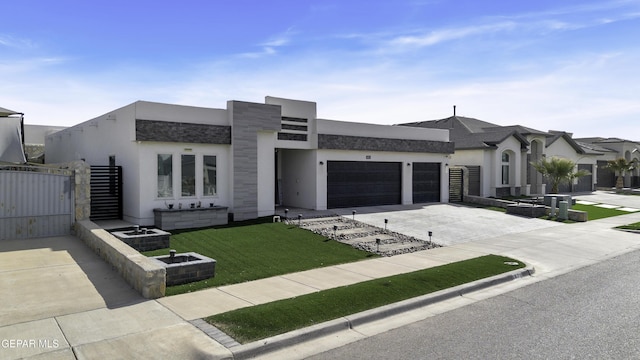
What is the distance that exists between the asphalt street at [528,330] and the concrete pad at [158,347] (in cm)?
157

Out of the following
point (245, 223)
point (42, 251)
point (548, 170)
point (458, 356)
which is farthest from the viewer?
point (548, 170)

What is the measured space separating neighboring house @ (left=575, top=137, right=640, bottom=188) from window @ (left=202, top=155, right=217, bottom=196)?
44.2 metres

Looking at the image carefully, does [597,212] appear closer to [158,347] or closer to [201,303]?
[201,303]

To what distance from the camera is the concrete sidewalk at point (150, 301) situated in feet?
21.2

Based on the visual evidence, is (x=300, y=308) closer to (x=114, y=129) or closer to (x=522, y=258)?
(x=522, y=258)

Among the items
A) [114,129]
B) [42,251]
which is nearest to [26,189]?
[42,251]

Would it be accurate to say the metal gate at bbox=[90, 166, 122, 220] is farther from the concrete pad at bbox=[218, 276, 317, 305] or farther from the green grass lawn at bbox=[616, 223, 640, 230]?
the green grass lawn at bbox=[616, 223, 640, 230]

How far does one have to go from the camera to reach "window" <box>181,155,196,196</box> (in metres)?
16.9

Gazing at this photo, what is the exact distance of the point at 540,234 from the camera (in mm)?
17922

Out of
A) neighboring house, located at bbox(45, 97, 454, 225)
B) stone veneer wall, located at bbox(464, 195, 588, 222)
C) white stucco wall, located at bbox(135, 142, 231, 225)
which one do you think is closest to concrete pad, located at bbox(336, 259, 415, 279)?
neighboring house, located at bbox(45, 97, 454, 225)

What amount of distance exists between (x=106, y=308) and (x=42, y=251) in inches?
217

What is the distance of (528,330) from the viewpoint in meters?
7.36

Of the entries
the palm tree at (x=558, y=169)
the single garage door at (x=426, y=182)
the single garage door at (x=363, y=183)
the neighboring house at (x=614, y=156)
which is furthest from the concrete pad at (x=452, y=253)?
the neighboring house at (x=614, y=156)

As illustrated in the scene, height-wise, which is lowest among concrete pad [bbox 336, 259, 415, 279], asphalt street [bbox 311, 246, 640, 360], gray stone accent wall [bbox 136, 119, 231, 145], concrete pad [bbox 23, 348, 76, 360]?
asphalt street [bbox 311, 246, 640, 360]
